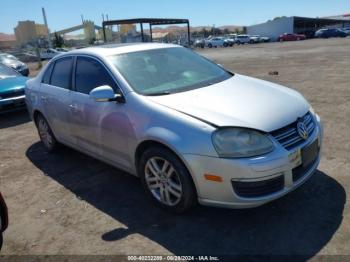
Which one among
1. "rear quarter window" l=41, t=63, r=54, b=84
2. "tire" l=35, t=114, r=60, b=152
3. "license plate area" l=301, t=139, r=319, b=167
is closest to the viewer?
"license plate area" l=301, t=139, r=319, b=167

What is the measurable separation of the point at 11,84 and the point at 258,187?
7617mm

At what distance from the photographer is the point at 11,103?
8.53m

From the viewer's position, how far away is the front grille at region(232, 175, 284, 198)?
10.1 ft

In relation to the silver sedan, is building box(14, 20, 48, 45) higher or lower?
higher

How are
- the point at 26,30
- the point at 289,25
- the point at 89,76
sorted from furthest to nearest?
the point at 26,30 → the point at 289,25 → the point at 89,76

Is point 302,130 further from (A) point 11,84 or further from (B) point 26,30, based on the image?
(B) point 26,30

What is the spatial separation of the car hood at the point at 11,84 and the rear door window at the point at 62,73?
3846mm

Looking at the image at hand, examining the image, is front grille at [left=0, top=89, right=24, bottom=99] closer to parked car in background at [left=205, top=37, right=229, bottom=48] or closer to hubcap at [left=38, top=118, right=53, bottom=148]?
hubcap at [left=38, top=118, right=53, bottom=148]

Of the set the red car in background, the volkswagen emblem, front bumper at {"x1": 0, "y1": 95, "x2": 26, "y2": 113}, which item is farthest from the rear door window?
the red car in background

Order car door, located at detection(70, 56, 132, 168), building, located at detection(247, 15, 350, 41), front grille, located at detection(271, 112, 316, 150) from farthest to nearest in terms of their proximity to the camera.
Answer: building, located at detection(247, 15, 350, 41), car door, located at detection(70, 56, 132, 168), front grille, located at detection(271, 112, 316, 150)

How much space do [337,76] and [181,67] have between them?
8393 millimetres

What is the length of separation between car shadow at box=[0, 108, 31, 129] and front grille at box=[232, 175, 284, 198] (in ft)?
21.8

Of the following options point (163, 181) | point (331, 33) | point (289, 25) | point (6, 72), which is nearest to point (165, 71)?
point (163, 181)

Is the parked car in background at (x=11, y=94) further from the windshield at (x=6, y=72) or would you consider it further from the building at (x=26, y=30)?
the building at (x=26, y=30)
